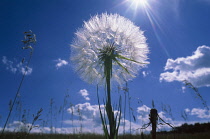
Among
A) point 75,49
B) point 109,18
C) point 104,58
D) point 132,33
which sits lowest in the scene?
point 104,58

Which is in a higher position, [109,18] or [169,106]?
[109,18]

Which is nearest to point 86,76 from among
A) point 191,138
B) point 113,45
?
point 113,45

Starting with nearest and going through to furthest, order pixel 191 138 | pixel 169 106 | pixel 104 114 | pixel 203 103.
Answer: pixel 104 114
pixel 203 103
pixel 169 106
pixel 191 138

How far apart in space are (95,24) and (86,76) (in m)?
1.03

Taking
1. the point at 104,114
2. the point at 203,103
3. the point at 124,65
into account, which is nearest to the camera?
the point at 104,114

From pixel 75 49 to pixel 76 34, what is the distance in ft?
0.97

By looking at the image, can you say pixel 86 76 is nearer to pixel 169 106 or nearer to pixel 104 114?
pixel 104 114

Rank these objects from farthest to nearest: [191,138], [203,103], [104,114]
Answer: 1. [191,138]
2. [203,103]
3. [104,114]

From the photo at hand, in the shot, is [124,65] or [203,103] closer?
[203,103]

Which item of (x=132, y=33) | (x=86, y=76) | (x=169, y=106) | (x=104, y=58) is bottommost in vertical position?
(x=169, y=106)

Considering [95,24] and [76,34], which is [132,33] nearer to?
[95,24]

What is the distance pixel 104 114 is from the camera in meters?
2.54

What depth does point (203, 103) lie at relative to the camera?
133 inches

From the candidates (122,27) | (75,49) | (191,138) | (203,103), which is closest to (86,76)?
(75,49)
